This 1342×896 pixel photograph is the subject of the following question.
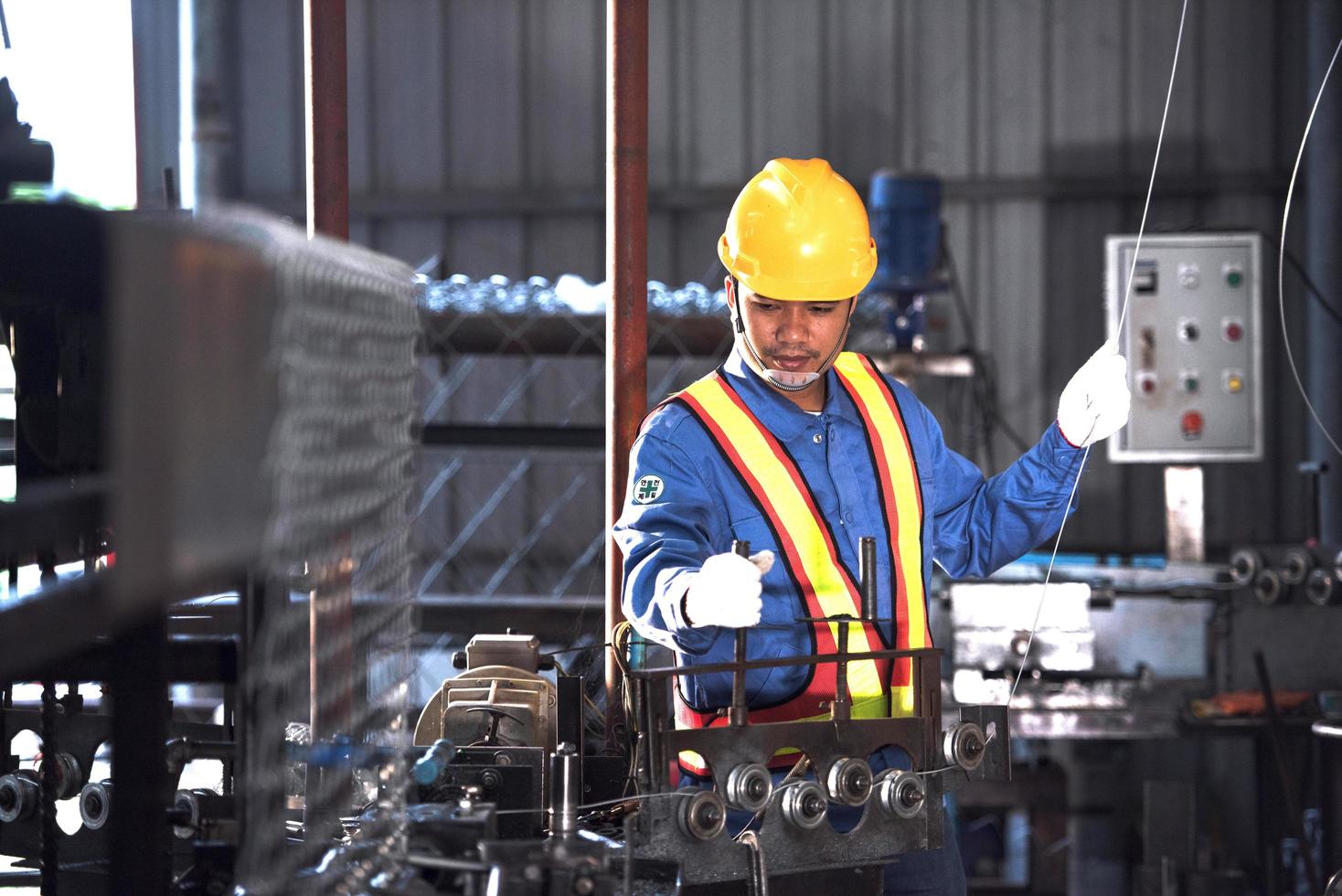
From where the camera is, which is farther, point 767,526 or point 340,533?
point 767,526

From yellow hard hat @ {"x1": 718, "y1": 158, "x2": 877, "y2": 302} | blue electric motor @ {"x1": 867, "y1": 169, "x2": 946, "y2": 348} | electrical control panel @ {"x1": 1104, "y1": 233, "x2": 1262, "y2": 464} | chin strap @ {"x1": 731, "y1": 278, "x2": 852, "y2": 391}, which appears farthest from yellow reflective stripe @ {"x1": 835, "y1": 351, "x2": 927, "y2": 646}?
blue electric motor @ {"x1": 867, "y1": 169, "x2": 946, "y2": 348}

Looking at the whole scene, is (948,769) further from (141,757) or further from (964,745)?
(141,757)

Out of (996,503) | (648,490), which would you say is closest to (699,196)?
(996,503)

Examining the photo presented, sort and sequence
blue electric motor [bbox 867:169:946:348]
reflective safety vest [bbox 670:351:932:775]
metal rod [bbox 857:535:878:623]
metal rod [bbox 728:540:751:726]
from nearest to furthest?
metal rod [bbox 728:540:751:726], metal rod [bbox 857:535:878:623], reflective safety vest [bbox 670:351:932:775], blue electric motor [bbox 867:169:946:348]

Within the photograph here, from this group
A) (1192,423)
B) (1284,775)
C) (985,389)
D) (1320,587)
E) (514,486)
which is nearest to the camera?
(1284,775)

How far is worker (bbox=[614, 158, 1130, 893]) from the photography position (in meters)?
2.43

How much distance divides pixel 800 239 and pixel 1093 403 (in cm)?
60

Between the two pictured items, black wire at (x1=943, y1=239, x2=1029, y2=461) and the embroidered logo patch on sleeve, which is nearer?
the embroidered logo patch on sleeve

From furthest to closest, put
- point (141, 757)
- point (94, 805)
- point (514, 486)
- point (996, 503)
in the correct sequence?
point (514, 486) < point (996, 503) < point (94, 805) < point (141, 757)

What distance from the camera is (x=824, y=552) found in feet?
8.13

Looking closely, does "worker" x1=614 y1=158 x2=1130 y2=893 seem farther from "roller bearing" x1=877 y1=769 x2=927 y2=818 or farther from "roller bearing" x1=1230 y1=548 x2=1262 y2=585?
"roller bearing" x1=1230 y1=548 x2=1262 y2=585

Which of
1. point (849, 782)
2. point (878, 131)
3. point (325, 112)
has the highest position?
point (878, 131)

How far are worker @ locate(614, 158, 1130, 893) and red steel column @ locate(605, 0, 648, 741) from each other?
1.76 feet

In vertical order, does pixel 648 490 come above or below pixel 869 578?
above
